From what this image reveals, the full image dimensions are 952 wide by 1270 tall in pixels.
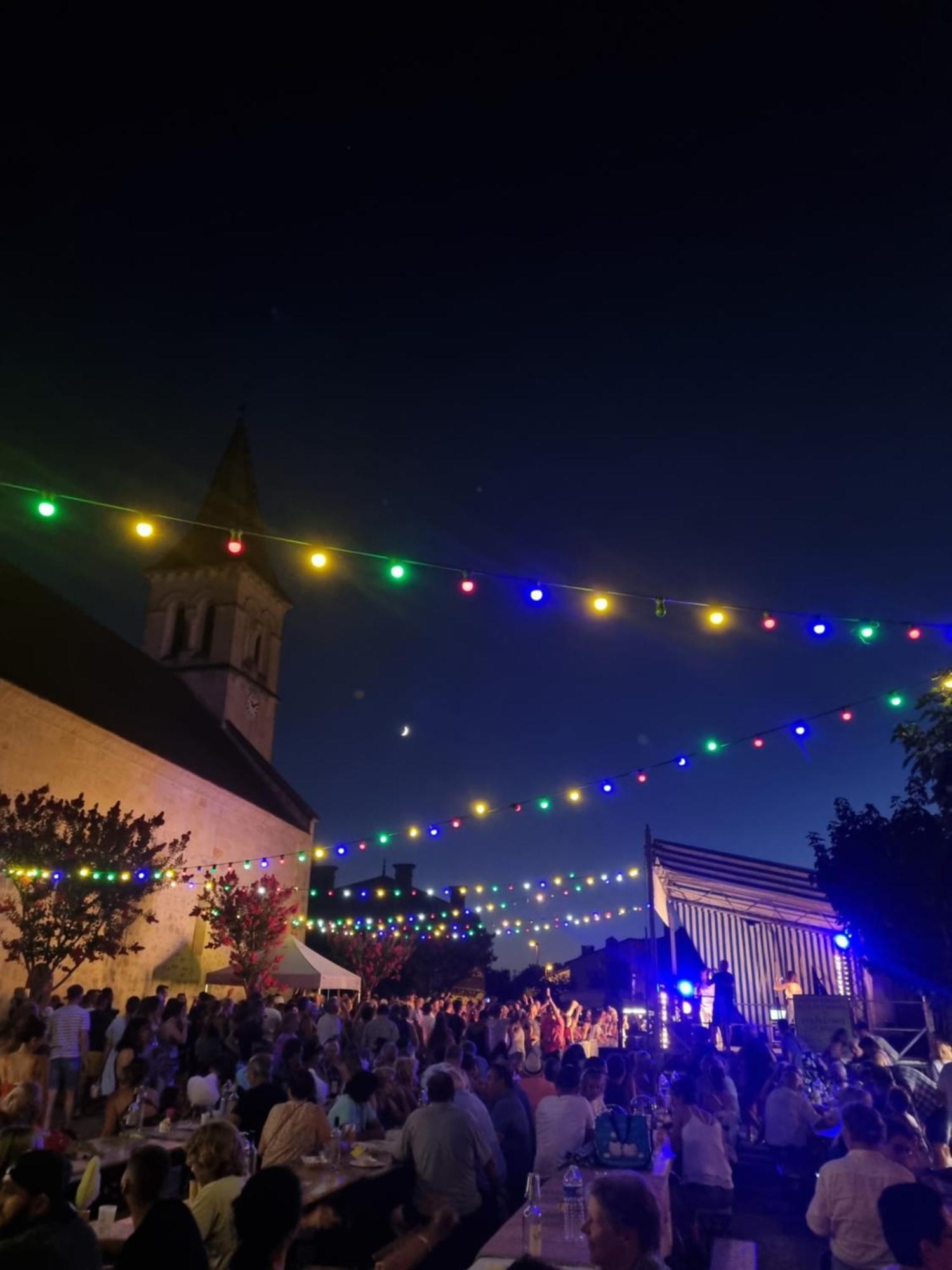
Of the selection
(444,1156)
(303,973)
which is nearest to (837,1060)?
(444,1156)

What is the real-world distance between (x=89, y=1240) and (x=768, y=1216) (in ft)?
22.7

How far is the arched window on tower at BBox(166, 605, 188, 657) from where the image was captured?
3011 cm

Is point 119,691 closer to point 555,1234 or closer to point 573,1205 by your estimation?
point 573,1205

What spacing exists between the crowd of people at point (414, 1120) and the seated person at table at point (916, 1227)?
13 millimetres

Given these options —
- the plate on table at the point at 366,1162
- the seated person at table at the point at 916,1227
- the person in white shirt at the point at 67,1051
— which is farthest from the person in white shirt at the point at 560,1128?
the person in white shirt at the point at 67,1051

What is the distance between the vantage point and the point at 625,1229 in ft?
9.23

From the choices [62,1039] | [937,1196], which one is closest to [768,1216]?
[937,1196]

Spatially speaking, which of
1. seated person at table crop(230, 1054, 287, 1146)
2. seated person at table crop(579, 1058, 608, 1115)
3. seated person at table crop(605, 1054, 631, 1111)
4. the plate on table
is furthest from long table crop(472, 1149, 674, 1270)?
seated person at table crop(230, 1054, 287, 1146)

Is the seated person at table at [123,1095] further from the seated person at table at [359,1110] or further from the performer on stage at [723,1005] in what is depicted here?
the performer on stage at [723,1005]

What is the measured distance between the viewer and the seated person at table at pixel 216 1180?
409 cm

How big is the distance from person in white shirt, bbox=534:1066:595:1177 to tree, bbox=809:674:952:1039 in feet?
35.3

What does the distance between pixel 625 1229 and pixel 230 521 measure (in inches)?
1279

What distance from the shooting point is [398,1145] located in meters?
5.85

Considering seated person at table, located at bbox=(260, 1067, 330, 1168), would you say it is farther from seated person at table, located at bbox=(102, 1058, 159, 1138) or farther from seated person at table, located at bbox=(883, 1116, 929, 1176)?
seated person at table, located at bbox=(883, 1116, 929, 1176)
